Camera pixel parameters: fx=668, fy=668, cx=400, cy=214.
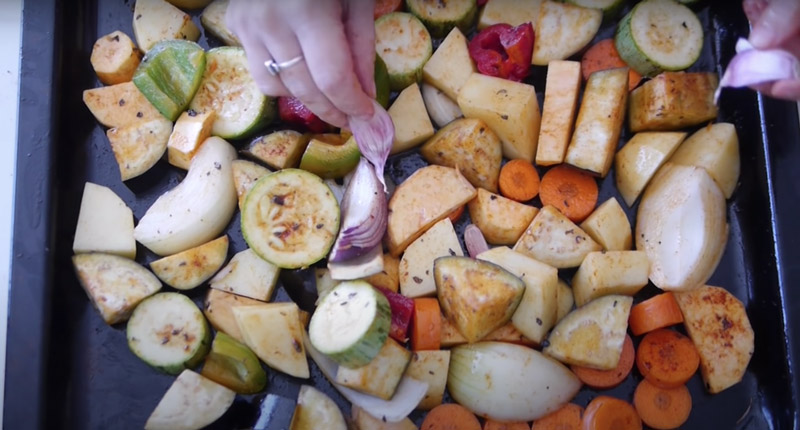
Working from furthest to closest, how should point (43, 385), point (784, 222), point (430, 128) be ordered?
point (430, 128) → point (784, 222) → point (43, 385)

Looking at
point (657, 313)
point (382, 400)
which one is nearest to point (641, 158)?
point (657, 313)

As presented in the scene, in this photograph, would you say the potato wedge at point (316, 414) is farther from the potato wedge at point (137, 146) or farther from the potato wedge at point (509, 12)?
the potato wedge at point (509, 12)

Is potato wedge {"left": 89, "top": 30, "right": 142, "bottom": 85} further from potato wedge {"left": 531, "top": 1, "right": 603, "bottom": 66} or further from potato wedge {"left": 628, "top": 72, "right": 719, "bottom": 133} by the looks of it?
potato wedge {"left": 628, "top": 72, "right": 719, "bottom": 133}

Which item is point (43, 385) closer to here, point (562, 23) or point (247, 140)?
point (247, 140)

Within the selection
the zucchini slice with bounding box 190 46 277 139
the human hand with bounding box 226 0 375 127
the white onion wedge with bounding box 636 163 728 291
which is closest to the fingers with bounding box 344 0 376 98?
the human hand with bounding box 226 0 375 127

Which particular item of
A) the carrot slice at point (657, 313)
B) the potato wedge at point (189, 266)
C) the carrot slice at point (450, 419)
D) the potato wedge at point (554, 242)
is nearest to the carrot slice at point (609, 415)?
the carrot slice at point (657, 313)

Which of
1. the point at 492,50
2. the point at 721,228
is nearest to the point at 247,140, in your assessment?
the point at 492,50

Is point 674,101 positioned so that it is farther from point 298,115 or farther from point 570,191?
point 298,115
